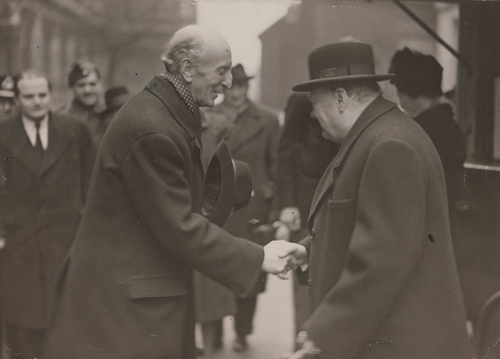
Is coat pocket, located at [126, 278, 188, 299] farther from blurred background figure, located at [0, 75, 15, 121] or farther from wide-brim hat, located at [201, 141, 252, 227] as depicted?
blurred background figure, located at [0, 75, 15, 121]

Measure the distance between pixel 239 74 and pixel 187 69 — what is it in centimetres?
69

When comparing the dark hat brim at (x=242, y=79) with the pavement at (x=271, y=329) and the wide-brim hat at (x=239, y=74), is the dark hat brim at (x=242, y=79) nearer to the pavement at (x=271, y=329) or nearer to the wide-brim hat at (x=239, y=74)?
the wide-brim hat at (x=239, y=74)

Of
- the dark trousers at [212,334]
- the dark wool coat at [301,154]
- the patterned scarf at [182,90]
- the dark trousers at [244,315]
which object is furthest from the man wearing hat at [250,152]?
the patterned scarf at [182,90]

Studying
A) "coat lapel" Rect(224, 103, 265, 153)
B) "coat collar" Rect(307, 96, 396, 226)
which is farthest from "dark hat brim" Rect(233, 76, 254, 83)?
"coat collar" Rect(307, 96, 396, 226)

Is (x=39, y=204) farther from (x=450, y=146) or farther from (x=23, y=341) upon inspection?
(x=450, y=146)

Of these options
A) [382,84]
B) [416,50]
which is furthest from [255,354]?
[416,50]

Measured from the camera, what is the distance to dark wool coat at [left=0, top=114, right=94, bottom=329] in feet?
10.6

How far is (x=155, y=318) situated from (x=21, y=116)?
1435 mm

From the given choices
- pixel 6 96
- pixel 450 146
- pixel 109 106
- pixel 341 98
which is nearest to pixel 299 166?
pixel 450 146

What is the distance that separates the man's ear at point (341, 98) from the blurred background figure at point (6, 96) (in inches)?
72.1

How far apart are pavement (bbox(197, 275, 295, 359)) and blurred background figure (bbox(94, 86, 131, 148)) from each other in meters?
1.39

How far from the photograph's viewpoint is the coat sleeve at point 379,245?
234cm

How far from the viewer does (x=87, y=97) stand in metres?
3.21

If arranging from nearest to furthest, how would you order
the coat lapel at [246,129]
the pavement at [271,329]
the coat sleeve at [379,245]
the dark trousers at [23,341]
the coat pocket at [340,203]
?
1. the coat sleeve at [379,245]
2. the coat pocket at [340,203]
3. the dark trousers at [23,341]
4. the pavement at [271,329]
5. the coat lapel at [246,129]
